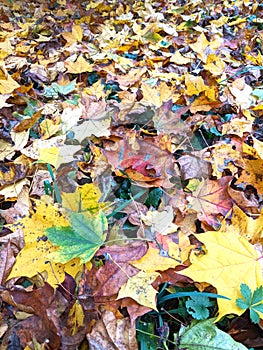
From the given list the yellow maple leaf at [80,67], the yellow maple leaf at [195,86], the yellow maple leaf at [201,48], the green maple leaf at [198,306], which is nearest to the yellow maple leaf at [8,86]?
the yellow maple leaf at [80,67]

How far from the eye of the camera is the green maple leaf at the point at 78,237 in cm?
83

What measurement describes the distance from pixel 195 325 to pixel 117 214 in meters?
0.40

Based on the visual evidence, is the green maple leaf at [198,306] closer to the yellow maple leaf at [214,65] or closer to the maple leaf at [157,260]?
the maple leaf at [157,260]

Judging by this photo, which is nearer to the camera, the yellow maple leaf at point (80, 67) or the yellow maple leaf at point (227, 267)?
the yellow maple leaf at point (227, 267)

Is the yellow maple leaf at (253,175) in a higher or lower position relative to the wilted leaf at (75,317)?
higher

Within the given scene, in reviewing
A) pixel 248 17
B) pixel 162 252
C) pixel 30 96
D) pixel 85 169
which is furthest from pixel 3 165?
pixel 248 17

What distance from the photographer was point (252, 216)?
104cm

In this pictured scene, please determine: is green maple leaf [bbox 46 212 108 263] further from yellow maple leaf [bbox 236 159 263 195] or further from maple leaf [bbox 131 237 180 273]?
yellow maple leaf [bbox 236 159 263 195]

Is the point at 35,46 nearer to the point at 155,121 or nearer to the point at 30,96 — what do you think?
the point at 30,96

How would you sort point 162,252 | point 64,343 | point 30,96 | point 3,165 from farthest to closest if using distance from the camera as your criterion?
point 30,96 → point 3,165 → point 162,252 → point 64,343

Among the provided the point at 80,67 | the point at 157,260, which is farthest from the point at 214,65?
the point at 157,260

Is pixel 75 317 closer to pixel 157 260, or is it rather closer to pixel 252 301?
pixel 157 260

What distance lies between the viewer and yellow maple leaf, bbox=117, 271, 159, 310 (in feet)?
2.56

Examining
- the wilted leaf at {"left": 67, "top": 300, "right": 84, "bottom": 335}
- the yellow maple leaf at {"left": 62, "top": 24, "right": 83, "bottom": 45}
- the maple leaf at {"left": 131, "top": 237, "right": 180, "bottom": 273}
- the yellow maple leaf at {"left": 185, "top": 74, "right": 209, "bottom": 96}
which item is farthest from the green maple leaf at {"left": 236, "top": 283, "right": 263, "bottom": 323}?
the yellow maple leaf at {"left": 62, "top": 24, "right": 83, "bottom": 45}
